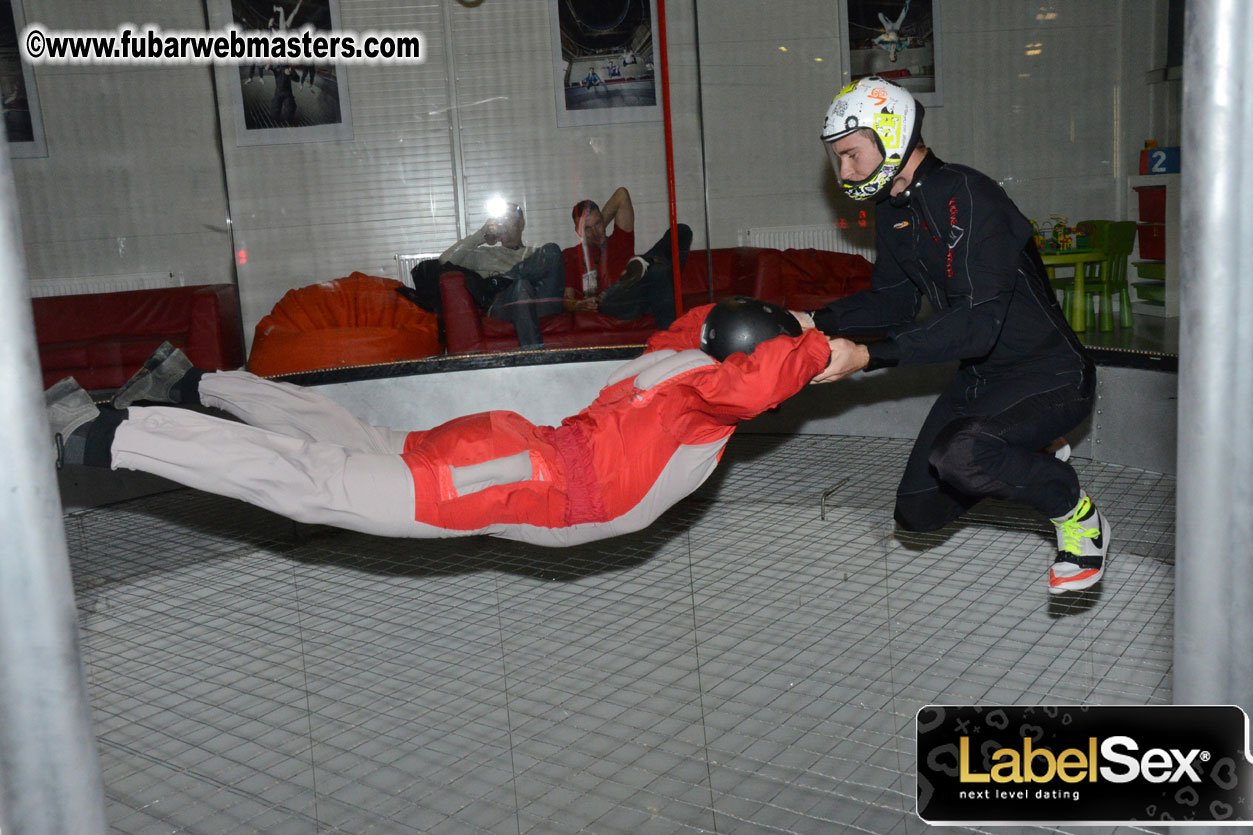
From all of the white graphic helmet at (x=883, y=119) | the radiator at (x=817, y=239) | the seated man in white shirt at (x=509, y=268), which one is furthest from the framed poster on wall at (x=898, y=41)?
the white graphic helmet at (x=883, y=119)

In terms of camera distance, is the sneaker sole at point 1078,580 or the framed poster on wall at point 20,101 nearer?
the sneaker sole at point 1078,580

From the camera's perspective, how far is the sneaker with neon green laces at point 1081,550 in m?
3.21

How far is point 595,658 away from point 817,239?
383cm

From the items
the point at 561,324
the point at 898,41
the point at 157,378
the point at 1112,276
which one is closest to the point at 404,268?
the point at 561,324

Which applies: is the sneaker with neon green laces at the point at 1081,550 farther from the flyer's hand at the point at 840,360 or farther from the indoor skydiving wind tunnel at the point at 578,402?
the flyer's hand at the point at 840,360

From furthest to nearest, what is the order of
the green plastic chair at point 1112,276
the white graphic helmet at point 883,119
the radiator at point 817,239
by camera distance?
the green plastic chair at point 1112,276
the radiator at point 817,239
the white graphic helmet at point 883,119

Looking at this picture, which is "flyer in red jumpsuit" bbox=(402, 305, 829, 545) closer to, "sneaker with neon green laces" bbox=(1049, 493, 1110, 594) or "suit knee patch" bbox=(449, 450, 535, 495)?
"suit knee patch" bbox=(449, 450, 535, 495)

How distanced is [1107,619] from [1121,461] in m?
1.68

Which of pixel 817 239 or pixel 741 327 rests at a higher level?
pixel 817 239

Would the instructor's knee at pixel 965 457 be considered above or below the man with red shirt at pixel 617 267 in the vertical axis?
below

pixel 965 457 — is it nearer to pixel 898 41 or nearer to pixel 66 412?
pixel 66 412

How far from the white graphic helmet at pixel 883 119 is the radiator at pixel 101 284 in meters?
4.78

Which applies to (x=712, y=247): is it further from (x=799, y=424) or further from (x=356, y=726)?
(x=356, y=726)

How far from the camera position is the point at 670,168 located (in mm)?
5984
